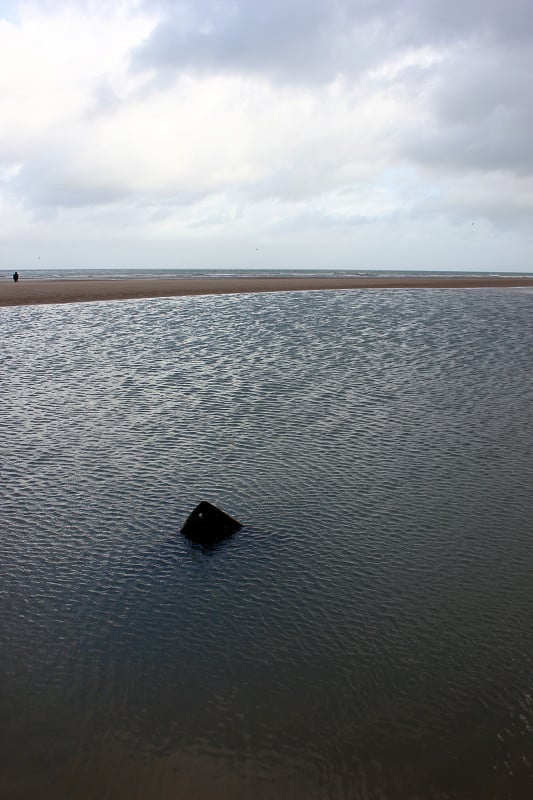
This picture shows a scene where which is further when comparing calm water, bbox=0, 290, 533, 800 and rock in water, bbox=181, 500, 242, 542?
rock in water, bbox=181, 500, 242, 542

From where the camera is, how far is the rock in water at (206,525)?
1121 cm

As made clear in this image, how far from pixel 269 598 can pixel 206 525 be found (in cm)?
229

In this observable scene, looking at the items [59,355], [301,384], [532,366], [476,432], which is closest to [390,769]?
[476,432]

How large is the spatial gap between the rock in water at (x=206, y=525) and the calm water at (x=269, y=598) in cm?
31

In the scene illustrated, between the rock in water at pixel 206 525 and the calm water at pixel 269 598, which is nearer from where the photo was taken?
the calm water at pixel 269 598

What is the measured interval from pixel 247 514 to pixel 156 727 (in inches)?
220

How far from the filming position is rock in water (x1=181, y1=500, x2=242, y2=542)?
11.2 metres

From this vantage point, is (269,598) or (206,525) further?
(206,525)

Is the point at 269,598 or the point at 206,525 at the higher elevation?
the point at 206,525

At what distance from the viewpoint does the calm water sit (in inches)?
255

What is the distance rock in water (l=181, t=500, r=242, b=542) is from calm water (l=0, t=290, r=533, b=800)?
12.0 inches

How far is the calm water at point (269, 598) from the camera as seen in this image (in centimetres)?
648

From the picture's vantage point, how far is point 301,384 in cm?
2339

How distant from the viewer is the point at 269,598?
30.8ft
